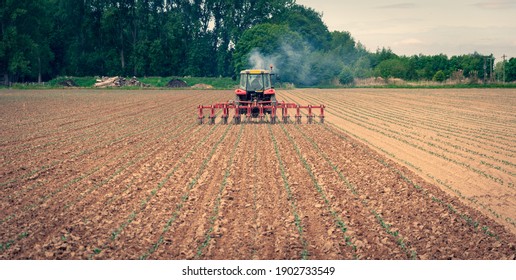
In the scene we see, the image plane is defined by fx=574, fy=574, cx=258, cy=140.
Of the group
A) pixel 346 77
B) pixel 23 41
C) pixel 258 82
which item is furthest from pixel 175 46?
pixel 258 82

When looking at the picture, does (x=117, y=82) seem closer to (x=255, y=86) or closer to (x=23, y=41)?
(x=23, y=41)

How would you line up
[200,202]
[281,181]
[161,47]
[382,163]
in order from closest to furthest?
[200,202] < [281,181] < [382,163] < [161,47]

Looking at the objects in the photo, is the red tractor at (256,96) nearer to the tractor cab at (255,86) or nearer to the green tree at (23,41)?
the tractor cab at (255,86)

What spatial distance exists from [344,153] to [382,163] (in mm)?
1819

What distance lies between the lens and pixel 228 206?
9828mm

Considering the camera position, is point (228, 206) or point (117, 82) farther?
point (117, 82)

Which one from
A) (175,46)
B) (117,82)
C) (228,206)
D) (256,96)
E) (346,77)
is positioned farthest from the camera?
(175,46)

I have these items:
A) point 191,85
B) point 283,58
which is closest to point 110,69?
point 191,85

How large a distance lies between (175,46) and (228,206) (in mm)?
84828

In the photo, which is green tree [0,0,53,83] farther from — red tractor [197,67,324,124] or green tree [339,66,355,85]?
red tractor [197,67,324,124]

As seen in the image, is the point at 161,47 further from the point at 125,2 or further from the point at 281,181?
the point at 281,181

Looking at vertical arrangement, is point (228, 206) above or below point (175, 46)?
below

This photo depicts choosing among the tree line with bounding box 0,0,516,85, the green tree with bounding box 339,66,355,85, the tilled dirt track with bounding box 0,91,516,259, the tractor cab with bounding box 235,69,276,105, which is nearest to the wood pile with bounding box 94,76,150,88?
the tree line with bounding box 0,0,516,85

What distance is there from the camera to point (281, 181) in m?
11.9
